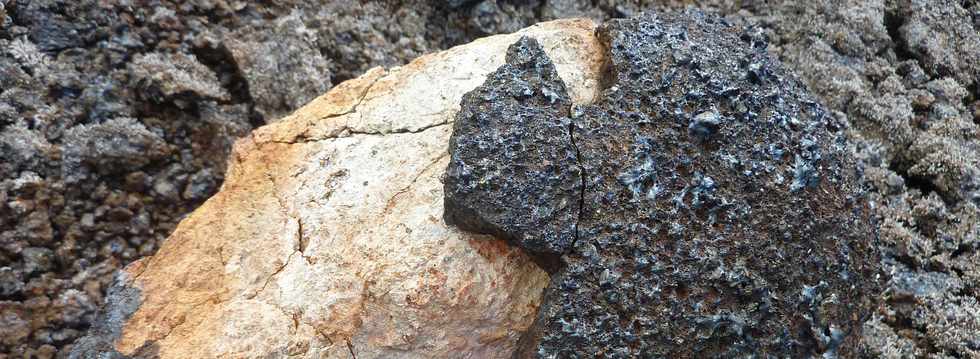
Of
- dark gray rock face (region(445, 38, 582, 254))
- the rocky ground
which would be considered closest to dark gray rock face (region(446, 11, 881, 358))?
dark gray rock face (region(445, 38, 582, 254))

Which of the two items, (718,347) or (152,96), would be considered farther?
(152,96)

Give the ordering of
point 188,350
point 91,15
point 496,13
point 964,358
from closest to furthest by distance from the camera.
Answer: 1. point 188,350
2. point 964,358
3. point 91,15
4. point 496,13

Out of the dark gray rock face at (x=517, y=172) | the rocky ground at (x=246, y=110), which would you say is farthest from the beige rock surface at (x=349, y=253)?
the rocky ground at (x=246, y=110)

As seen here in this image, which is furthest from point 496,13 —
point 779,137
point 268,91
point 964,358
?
point 964,358

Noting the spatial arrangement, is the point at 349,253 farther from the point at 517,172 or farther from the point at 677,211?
the point at 677,211

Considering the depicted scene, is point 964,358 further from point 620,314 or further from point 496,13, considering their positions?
point 496,13

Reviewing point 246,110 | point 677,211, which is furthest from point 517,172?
point 246,110
